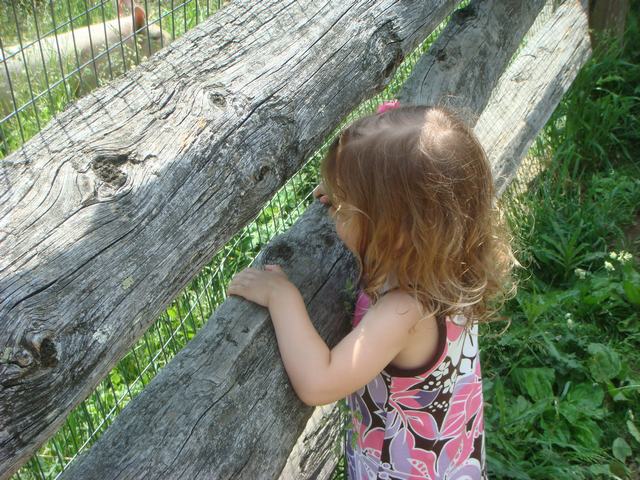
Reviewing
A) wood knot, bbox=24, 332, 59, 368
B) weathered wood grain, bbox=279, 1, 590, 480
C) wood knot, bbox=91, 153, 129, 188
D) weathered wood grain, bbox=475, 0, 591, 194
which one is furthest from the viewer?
weathered wood grain, bbox=475, 0, 591, 194

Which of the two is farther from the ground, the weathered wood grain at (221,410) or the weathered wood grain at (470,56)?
the weathered wood grain at (470,56)

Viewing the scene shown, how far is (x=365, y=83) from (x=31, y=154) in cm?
88

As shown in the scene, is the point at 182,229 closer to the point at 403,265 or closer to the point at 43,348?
the point at 43,348

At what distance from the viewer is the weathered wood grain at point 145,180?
1.04 m

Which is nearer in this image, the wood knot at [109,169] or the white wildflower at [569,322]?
the wood knot at [109,169]

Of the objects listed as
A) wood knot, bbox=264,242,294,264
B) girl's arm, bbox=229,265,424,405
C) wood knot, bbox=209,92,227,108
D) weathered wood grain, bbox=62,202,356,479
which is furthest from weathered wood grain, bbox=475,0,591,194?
wood knot, bbox=209,92,227,108

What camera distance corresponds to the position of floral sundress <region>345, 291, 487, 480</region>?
1.78 m

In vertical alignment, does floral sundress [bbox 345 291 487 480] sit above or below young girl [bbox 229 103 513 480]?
below

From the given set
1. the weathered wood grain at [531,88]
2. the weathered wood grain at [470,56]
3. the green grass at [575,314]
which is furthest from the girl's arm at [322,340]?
the weathered wood grain at [531,88]

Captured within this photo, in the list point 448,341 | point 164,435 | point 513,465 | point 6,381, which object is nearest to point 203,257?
point 164,435

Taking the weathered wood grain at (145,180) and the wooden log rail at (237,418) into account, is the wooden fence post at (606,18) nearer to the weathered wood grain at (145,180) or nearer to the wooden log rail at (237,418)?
the wooden log rail at (237,418)

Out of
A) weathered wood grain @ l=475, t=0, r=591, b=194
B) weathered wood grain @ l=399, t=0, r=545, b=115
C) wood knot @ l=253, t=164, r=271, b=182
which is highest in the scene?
wood knot @ l=253, t=164, r=271, b=182

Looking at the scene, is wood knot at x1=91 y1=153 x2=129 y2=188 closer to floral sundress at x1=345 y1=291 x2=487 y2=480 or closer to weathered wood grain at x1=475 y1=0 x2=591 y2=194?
floral sundress at x1=345 y1=291 x2=487 y2=480

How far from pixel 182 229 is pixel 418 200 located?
49 cm
